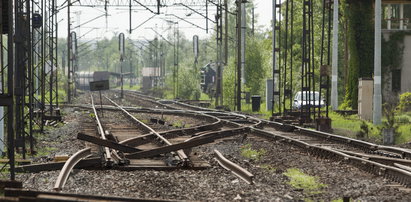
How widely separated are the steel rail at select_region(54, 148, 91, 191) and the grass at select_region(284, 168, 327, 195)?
137 inches

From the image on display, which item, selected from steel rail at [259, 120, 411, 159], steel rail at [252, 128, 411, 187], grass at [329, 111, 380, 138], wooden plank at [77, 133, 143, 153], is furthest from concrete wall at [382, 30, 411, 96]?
wooden plank at [77, 133, 143, 153]

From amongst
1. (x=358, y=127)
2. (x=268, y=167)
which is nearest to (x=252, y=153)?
(x=268, y=167)

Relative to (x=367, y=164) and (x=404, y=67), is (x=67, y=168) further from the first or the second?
(x=404, y=67)

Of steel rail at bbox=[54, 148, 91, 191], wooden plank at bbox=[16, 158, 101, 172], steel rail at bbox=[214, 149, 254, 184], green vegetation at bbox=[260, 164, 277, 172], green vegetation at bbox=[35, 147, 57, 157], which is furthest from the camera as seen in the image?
green vegetation at bbox=[35, 147, 57, 157]

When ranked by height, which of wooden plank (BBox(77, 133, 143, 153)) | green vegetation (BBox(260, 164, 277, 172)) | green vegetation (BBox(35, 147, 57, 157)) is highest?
wooden plank (BBox(77, 133, 143, 153))

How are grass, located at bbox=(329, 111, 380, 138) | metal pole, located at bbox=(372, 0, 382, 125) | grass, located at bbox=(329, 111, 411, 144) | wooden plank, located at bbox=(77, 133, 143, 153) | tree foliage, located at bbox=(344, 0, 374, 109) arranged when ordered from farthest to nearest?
tree foliage, located at bbox=(344, 0, 374, 109) → metal pole, located at bbox=(372, 0, 382, 125) → grass, located at bbox=(329, 111, 380, 138) → grass, located at bbox=(329, 111, 411, 144) → wooden plank, located at bbox=(77, 133, 143, 153)

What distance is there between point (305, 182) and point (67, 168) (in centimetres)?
398

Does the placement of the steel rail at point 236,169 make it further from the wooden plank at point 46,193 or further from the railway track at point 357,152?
the wooden plank at point 46,193

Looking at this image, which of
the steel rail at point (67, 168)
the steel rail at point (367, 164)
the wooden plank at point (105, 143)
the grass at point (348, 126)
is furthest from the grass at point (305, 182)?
the grass at point (348, 126)

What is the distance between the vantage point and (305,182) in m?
11.6

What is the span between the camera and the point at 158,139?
65.0ft

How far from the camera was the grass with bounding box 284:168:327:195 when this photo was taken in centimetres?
1089

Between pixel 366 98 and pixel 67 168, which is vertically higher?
pixel 366 98

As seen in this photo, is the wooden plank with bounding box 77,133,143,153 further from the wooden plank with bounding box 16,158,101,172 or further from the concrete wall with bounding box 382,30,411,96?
the concrete wall with bounding box 382,30,411,96
